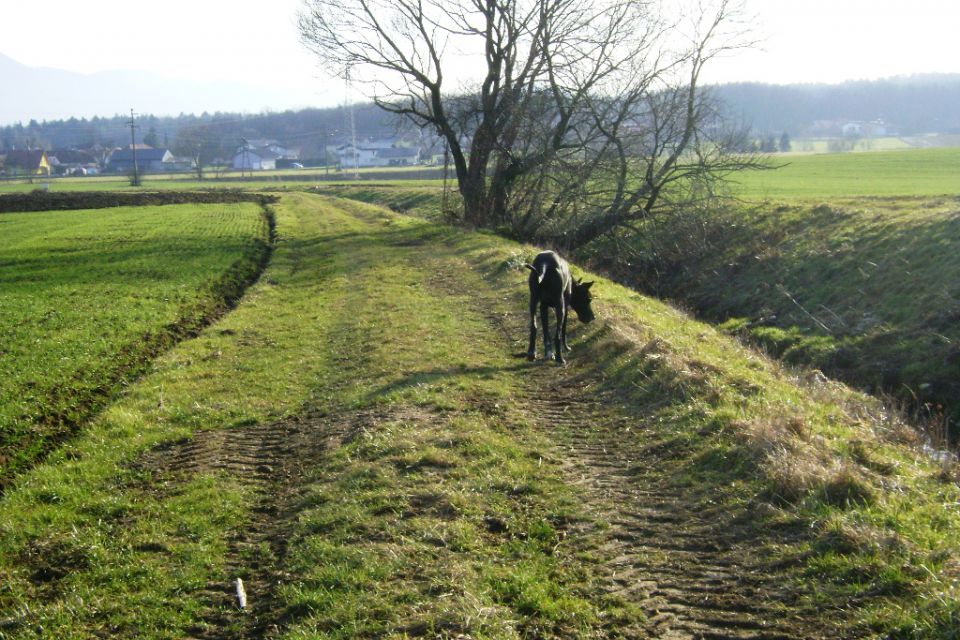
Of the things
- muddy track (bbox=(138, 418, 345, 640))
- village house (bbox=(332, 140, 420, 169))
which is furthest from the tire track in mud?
village house (bbox=(332, 140, 420, 169))

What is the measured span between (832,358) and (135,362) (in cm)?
1478

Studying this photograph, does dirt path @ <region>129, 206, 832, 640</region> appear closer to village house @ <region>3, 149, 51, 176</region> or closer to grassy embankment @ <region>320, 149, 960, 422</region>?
grassy embankment @ <region>320, 149, 960, 422</region>

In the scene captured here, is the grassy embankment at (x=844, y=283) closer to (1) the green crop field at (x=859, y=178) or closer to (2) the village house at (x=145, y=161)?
(1) the green crop field at (x=859, y=178)

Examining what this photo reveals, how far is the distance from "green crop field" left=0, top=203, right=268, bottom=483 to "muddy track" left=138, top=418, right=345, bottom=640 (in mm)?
1884

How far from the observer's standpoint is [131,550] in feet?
19.8

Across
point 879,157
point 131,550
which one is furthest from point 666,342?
point 879,157

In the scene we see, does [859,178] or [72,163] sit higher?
[72,163]

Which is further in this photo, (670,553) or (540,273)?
(540,273)

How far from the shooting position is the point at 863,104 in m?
116

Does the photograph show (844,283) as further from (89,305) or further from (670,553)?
(89,305)

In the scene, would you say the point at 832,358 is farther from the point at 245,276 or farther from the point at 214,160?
the point at 214,160

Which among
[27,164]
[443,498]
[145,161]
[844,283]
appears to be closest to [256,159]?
[145,161]

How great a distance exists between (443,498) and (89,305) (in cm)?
1338

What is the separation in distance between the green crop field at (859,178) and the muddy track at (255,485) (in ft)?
84.4
